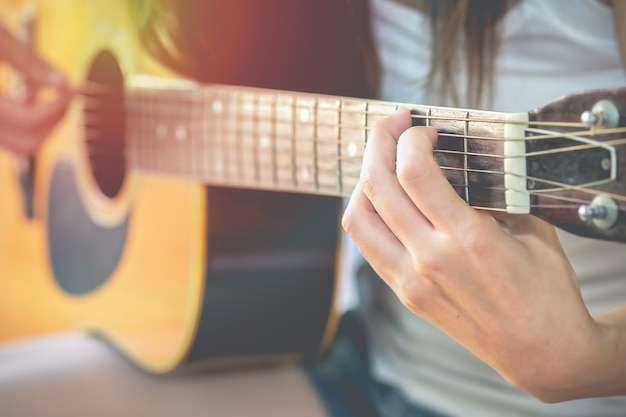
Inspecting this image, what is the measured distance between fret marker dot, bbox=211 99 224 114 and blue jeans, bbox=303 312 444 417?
0.78 feet

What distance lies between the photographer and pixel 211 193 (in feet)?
2.16

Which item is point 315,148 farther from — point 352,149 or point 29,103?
point 29,103

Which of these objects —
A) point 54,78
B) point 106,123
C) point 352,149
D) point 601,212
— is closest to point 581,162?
point 601,212

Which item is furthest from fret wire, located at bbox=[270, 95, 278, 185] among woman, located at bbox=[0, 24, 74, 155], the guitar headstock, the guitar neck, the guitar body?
woman, located at bbox=[0, 24, 74, 155]

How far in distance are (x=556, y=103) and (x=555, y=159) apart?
0.03 metres

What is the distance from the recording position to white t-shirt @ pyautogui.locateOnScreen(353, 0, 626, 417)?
0.49 m

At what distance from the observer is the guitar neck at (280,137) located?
1.24 ft

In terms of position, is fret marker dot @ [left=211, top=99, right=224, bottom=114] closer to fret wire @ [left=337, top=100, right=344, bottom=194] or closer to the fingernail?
fret wire @ [left=337, top=100, right=344, bottom=194]

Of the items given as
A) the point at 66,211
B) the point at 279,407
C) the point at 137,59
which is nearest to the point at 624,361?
the point at 279,407

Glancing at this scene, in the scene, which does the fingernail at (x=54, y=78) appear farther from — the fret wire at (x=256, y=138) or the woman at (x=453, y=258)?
the fret wire at (x=256, y=138)

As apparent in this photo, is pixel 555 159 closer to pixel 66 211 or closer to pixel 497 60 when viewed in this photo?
Answer: pixel 497 60

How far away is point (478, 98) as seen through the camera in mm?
518

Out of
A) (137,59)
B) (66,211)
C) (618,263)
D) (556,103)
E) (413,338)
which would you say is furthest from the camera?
(66,211)

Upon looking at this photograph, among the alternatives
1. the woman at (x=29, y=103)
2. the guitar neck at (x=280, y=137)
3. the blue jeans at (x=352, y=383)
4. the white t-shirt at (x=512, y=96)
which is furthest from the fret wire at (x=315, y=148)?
the woman at (x=29, y=103)
